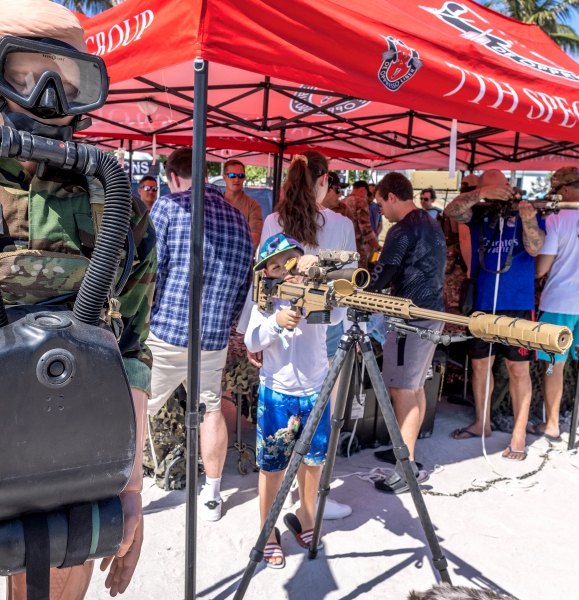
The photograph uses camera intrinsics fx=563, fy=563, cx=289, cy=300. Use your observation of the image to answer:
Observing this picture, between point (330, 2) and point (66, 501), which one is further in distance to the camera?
point (330, 2)

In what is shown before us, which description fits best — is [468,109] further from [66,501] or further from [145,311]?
[66,501]

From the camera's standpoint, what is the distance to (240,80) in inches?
192

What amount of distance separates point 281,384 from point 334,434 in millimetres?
355

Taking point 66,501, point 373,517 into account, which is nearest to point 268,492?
point 373,517

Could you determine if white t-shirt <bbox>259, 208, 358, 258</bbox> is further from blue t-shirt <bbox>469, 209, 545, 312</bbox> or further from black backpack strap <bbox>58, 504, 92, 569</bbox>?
black backpack strap <bbox>58, 504, 92, 569</bbox>

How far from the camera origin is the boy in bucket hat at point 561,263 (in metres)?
4.41

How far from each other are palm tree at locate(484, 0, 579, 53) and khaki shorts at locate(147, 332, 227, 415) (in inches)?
1084

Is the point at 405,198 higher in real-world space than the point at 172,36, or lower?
lower

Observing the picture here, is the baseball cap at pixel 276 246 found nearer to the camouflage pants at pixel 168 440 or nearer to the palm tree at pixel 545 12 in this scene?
the camouflage pants at pixel 168 440

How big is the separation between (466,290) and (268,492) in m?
2.43

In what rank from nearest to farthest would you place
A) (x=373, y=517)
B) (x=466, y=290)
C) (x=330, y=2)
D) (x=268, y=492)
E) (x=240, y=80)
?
1. (x=330, y=2)
2. (x=268, y=492)
3. (x=373, y=517)
4. (x=466, y=290)
5. (x=240, y=80)

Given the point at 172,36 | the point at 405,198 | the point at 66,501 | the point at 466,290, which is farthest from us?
the point at 466,290

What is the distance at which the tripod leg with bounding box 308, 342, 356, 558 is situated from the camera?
93.1 inches

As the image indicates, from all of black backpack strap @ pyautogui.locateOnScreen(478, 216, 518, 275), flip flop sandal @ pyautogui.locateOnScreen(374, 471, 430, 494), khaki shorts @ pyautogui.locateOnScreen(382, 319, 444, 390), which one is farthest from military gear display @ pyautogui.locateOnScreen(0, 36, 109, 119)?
black backpack strap @ pyautogui.locateOnScreen(478, 216, 518, 275)
